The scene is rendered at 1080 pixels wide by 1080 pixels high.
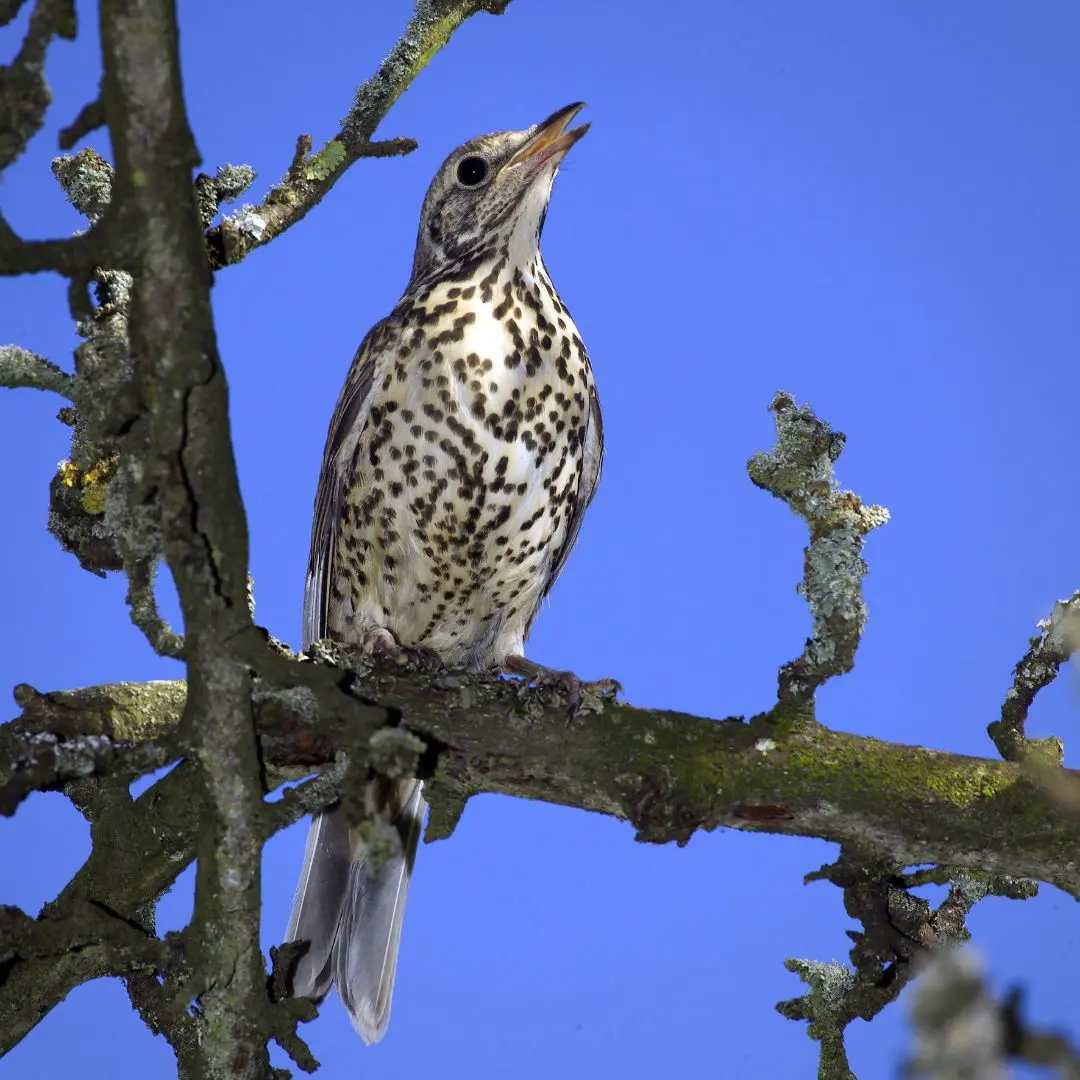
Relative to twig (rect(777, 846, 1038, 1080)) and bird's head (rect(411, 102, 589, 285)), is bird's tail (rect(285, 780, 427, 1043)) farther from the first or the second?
bird's head (rect(411, 102, 589, 285))

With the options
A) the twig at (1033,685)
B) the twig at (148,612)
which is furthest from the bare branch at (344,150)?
the twig at (1033,685)

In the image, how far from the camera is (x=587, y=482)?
4.80 metres

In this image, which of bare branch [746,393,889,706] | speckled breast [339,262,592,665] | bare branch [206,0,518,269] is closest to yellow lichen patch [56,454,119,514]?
bare branch [206,0,518,269]

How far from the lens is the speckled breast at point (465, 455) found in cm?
413

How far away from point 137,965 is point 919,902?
1.93m

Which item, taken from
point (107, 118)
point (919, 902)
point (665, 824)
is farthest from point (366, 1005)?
point (107, 118)

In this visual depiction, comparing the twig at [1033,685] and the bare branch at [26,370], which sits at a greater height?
the bare branch at [26,370]

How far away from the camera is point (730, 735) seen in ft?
10.3

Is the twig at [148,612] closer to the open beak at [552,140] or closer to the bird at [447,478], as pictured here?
the bird at [447,478]

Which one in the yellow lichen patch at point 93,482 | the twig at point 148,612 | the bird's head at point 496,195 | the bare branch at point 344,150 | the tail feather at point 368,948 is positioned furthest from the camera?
the bird's head at point 496,195

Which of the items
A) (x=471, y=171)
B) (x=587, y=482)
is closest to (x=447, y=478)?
(x=587, y=482)

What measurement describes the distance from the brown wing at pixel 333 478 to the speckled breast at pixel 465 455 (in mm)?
64

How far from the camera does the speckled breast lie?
13.5ft

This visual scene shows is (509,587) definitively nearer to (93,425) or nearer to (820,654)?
(820,654)
